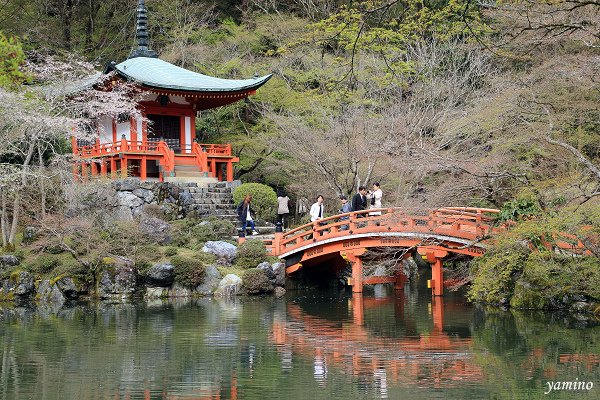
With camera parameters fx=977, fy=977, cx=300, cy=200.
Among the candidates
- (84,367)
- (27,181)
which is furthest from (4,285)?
(84,367)

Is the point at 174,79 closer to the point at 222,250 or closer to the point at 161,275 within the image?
the point at 222,250

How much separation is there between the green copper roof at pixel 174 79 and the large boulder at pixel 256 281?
7.28m

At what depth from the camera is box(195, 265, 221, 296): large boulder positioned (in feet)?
74.9

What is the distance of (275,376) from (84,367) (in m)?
2.72

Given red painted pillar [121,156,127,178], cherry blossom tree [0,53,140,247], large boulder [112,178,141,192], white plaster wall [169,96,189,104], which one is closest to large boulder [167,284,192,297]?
cherry blossom tree [0,53,140,247]

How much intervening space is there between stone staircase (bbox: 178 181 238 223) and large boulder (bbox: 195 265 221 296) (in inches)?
137

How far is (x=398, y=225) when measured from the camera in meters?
21.6

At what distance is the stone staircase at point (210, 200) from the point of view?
26.5 metres

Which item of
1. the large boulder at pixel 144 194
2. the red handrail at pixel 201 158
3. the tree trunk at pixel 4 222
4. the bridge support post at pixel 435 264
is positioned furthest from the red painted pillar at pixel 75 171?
the bridge support post at pixel 435 264

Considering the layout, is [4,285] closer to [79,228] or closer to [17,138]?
[79,228]

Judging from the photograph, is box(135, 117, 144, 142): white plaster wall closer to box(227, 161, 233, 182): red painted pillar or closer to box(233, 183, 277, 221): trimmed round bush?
box(227, 161, 233, 182): red painted pillar

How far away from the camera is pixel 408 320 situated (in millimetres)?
18516

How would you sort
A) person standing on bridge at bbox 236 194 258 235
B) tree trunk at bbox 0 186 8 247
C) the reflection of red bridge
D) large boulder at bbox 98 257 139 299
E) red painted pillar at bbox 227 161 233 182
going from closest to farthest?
1. the reflection of red bridge
2. large boulder at bbox 98 257 139 299
3. tree trunk at bbox 0 186 8 247
4. person standing on bridge at bbox 236 194 258 235
5. red painted pillar at bbox 227 161 233 182

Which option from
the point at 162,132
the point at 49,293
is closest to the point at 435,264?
the point at 49,293
